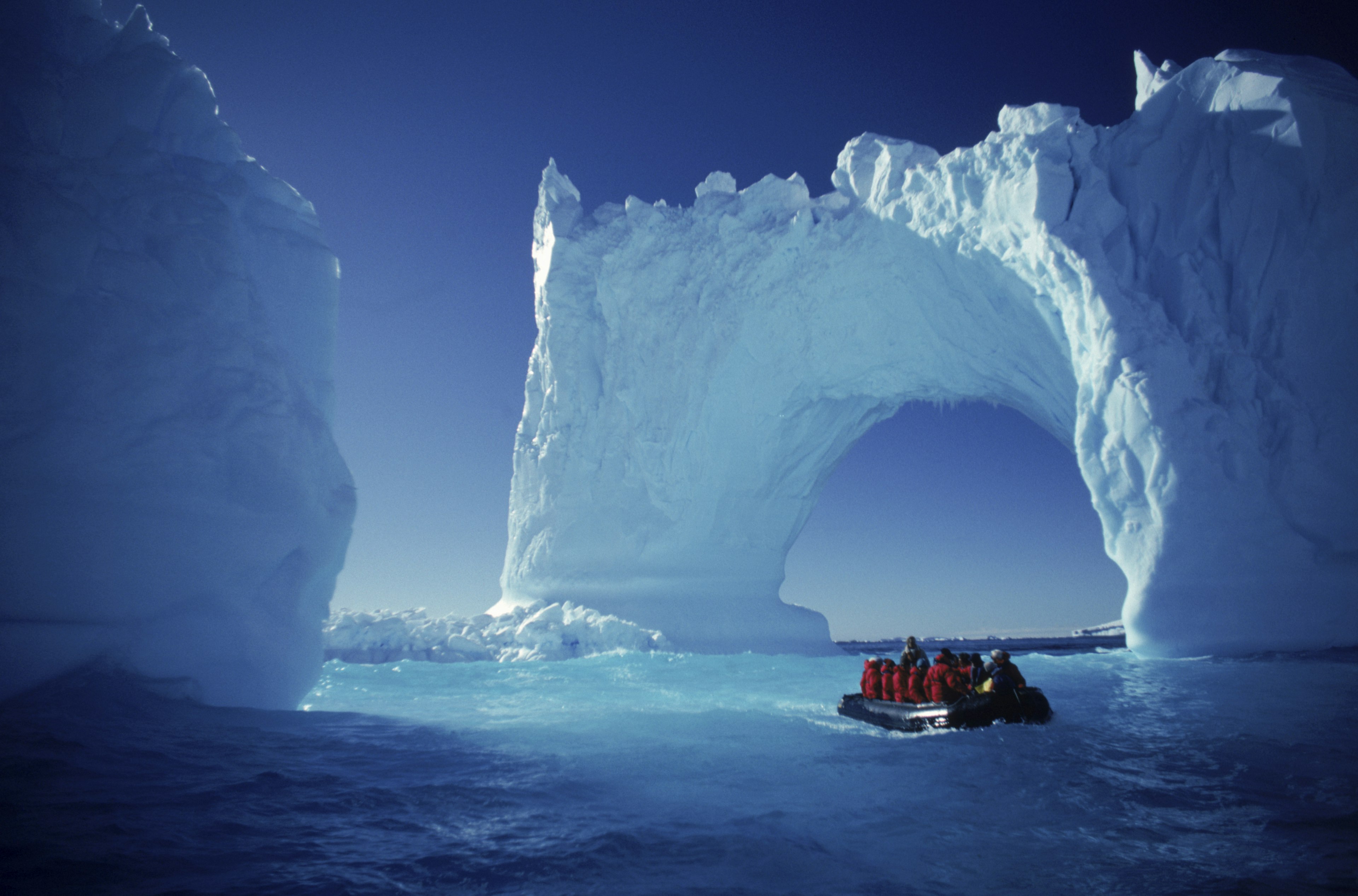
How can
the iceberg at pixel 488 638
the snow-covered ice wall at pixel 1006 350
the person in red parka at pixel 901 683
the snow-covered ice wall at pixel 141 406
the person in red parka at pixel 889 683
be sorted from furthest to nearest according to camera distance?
the iceberg at pixel 488 638
the snow-covered ice wall at pixel 1006 350
the person in red parka at pixel 889 683
the person in red parka at pixel 901 683
the snow-covered ice wall at pixel 141 406

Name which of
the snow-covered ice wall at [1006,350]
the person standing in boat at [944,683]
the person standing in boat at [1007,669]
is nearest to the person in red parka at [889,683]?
the person standing in boat at [944,683]

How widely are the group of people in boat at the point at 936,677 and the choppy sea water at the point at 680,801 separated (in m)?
0.40

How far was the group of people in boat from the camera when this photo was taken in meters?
6.37

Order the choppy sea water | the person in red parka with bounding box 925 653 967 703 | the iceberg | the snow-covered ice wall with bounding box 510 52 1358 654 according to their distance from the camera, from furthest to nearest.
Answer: the iceberg → the snow-covered ice wall with bounding box 510 52 1358 654 → the person in red parka with bounding box 925 653 967 703 → the choppy sea water

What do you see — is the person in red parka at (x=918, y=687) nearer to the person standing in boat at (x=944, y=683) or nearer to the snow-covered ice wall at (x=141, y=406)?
the person standing in boat at (x=944, y=683)

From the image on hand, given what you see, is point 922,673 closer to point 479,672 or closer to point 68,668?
point 68,668

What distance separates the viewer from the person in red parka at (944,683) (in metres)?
6.44

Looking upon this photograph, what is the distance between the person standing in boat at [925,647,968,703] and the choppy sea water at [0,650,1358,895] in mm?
Answer: 454

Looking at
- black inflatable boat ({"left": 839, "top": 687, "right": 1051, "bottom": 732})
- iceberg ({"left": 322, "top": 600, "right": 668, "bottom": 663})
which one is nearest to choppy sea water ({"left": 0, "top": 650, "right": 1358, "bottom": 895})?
black inflatable boat ({"left": 839, "top": 687, "right": 1051, "bottom": 732})

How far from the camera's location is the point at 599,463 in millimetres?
17453

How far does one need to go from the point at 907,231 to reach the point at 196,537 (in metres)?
12.8

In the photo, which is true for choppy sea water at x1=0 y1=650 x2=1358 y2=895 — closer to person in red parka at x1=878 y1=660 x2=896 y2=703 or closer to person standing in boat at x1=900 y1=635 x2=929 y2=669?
person in red parka at x1=878 y1=660 x2=896 y2=703

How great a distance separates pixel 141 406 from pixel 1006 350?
45.9 ft

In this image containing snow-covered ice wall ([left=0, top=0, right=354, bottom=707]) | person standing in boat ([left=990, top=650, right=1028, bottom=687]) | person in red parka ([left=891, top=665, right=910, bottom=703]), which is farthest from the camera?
person in red parka ([left=891, top=665, right=910, bottom=703])
